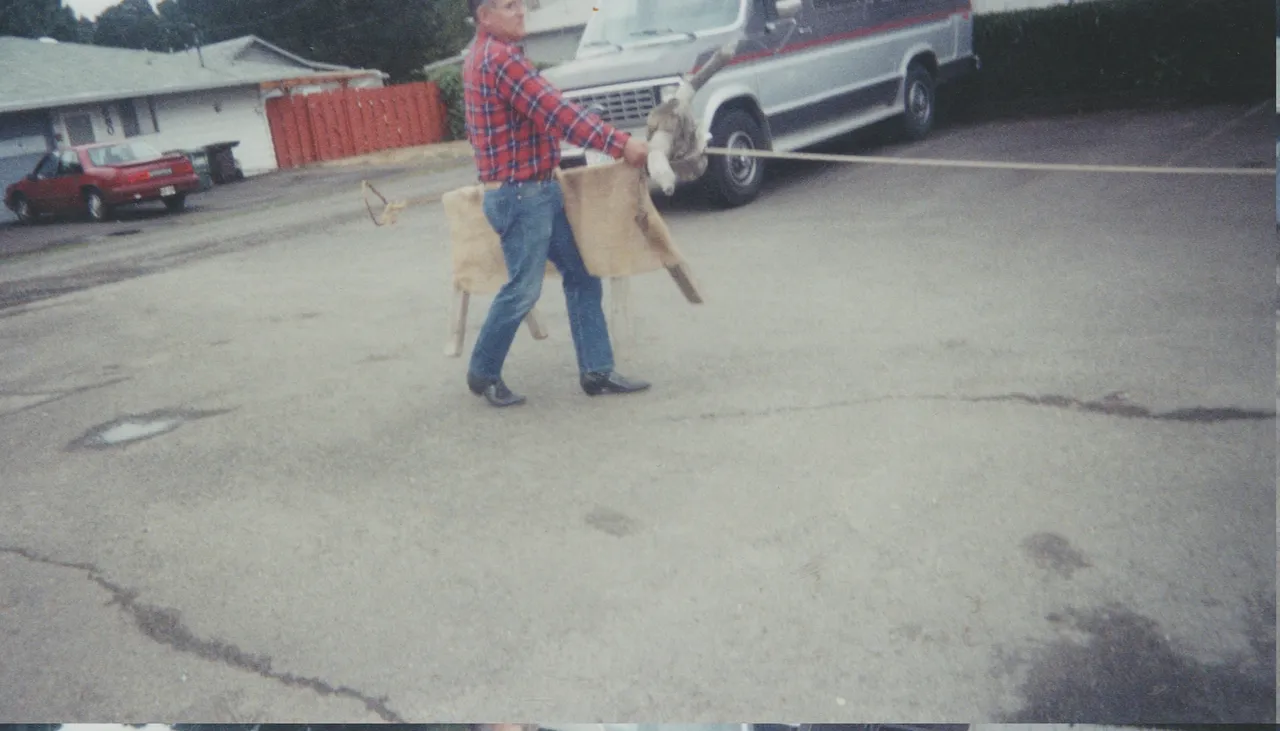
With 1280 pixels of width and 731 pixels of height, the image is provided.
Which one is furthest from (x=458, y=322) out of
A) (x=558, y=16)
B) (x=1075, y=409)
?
(x=558, y=16)

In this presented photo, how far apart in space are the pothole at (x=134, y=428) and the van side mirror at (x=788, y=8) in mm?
6492

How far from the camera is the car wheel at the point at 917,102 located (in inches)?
511

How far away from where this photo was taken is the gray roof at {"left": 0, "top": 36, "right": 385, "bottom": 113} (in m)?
27.5

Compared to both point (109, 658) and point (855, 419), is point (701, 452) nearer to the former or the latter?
point (855, 419)

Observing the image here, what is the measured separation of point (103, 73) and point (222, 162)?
6.34 meters

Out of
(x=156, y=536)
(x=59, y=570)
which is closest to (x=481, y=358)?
(x=156, y=536)

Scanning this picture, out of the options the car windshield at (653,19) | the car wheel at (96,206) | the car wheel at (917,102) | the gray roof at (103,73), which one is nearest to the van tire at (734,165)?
the car windshield at (653,19)

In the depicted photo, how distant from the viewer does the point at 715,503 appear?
12.9 ft

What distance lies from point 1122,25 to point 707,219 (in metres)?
8.43

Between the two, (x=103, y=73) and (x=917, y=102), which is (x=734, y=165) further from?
(x=103, y=73)

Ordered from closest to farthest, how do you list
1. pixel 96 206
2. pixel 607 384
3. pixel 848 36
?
pixel 607 384, pixel 848 36, pixel 96 206

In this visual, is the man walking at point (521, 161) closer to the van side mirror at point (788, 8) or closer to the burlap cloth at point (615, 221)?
the burlap cloth at point (615, 221)

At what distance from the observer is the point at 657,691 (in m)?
2.86

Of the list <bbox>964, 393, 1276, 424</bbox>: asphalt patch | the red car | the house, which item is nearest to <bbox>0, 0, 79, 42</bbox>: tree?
the house
